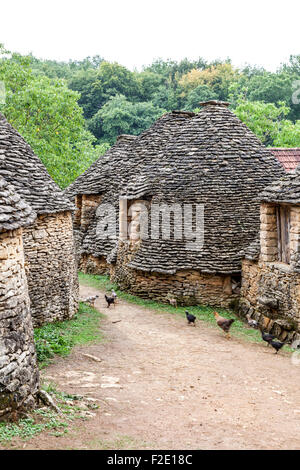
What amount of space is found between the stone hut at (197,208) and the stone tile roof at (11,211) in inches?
325

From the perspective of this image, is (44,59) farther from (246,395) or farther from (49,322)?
(246,395)

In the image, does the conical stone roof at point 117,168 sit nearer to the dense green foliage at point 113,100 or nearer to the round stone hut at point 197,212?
the round stone hut at point 197,212

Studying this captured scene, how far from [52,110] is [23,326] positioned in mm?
20274

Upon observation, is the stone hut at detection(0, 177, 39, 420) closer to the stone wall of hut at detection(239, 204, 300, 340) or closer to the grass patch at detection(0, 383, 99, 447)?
the grass patch at detection(0, 383, 99, 447)

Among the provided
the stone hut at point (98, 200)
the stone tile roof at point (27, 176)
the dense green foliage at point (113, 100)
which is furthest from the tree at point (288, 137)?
the stone tile roof at point (27, 176)

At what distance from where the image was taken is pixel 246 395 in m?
8.44

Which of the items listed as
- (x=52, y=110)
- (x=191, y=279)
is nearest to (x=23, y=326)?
(x=191, y=279)

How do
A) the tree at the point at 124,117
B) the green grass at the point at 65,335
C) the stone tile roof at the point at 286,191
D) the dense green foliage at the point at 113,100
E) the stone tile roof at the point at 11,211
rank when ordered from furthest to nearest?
the tree at the point at 124,117
the dense green foliage at the point at 113,100
the stone tile roof at the point at 286,191
the green grass at the point at 65,335
the stone tile roof at the point at 11,211

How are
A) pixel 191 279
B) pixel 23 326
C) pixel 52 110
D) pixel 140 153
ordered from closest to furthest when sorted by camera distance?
pixel 23 326 < pixel 191 279 < pixel 140 153 < pixel 52 110

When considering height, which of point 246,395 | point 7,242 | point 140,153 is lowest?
point 246,395

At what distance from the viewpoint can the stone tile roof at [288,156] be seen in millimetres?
22222

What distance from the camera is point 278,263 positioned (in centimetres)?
1279

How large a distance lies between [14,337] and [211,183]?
1018 centimetres
